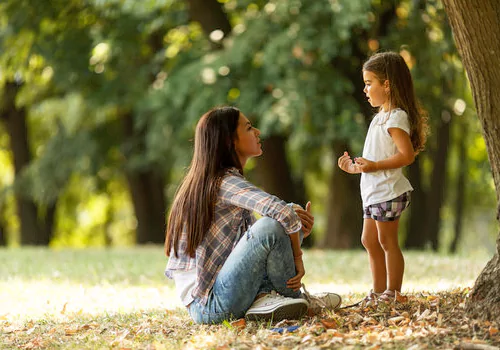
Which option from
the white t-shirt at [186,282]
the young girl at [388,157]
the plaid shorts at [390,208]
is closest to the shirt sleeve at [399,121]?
the young girl at [388,157]

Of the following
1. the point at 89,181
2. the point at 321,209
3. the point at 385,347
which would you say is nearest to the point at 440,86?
the point at 385,347

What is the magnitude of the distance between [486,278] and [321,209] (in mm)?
19714

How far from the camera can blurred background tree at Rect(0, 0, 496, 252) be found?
11.4 meters

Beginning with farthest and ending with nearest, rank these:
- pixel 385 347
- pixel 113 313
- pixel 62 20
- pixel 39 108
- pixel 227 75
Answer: pixel 39 108 → pixel 62 20 → pixel 227 75 → pixel 113 313 → pixel 385 347

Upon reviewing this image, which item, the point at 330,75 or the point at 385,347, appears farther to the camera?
the point at 330,75

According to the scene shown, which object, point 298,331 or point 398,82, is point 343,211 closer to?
point 398,82

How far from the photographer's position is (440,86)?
1240 cm

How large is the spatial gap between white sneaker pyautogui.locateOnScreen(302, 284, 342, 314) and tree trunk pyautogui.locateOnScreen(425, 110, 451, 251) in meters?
10.0

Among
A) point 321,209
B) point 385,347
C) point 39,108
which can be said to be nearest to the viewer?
point 385,347

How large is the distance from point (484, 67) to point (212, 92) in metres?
8.04

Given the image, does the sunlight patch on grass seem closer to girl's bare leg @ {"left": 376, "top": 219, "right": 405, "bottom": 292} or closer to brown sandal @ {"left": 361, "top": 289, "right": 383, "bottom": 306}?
brown sandal @ {"left": 361, "top": 289, "right": 383, "bottom": 306}

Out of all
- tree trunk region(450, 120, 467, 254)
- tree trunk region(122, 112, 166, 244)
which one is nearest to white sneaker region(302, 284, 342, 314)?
tree trunk region(450, 120, 467, 254)

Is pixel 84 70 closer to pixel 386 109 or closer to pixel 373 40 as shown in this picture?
pixel 373 40

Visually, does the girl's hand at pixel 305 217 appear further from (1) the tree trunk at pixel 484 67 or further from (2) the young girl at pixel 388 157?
(1) the tree trunk at pixel 484 67
